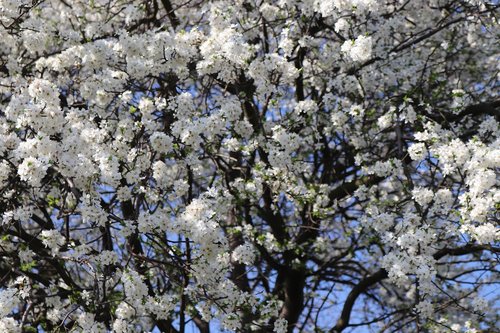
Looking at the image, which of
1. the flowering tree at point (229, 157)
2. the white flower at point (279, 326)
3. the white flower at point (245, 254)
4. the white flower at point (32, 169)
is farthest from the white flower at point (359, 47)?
the white flower at point (32, 169)

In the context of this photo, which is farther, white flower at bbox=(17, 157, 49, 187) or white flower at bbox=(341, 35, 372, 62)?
white flower at bbox=(341, 35, 372, 62)

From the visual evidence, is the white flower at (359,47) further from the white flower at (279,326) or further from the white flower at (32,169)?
the white flower at (32,169)

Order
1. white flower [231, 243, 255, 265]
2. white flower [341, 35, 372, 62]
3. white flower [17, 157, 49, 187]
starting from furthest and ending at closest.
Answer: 1. white flower [231, 243, 255, 265]
2. white flower [341, 35, 372, 62]
3. white flower [17, 157, 49, 187]

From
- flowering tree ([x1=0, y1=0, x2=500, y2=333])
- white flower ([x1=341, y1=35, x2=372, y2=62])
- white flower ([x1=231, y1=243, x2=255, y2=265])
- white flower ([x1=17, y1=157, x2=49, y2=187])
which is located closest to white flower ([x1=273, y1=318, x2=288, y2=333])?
flowering tree ([x1=0, y1=0, x2=500, y2=333])

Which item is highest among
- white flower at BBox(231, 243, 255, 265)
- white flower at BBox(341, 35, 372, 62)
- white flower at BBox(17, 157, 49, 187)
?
white flower at BBox(341, 35, 372, 62)

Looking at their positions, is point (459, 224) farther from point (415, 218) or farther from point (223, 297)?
point (223, 297)

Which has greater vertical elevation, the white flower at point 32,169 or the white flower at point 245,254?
the white flower at point 245,254

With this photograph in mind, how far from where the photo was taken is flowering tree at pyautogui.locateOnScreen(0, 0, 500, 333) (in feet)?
21.3

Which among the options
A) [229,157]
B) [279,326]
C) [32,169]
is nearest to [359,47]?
[229,157]

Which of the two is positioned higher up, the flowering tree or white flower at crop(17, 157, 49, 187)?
the flowering tree

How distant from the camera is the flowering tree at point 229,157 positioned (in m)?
6.50

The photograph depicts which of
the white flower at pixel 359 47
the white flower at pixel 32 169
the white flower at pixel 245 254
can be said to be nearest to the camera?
the white flower at pixel 32 169

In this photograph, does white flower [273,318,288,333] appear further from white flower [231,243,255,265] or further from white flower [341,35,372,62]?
white flower [341,35,372,62]

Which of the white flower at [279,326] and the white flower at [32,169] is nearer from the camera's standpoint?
the white flower at [32,169]
